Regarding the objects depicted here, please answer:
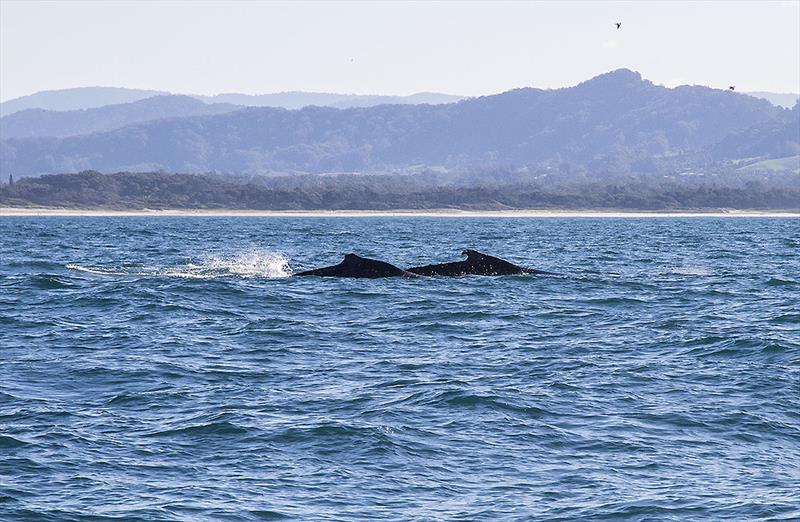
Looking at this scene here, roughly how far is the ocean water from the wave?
6.75 metres

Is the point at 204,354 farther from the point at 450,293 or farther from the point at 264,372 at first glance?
the point at 450,293

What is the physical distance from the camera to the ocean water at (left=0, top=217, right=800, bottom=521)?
14.2m

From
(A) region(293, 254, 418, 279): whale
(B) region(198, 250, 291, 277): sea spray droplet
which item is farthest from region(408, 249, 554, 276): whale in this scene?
(B) region(198, 250, 291, 277): sea spray droplet

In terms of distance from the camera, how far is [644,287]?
129 ft

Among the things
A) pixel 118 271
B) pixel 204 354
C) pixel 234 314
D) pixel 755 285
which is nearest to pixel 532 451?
pixel 204 354

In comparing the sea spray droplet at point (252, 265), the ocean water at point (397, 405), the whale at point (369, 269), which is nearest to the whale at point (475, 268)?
the whale at point (369, 269)

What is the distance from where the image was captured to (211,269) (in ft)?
151

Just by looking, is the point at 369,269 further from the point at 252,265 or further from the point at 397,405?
the point at 397,405

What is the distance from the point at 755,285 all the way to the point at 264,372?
80.0ft

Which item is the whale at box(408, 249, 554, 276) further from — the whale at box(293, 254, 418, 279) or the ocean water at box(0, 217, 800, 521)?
the ocean water at box(0, 217, 800, 521)

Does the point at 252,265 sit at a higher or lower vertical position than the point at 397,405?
higher

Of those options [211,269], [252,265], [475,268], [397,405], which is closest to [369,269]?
[475,268]

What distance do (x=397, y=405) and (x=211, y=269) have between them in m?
28.2

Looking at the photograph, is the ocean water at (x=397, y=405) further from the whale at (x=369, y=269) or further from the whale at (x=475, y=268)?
the whale at (x=475, y=268)
